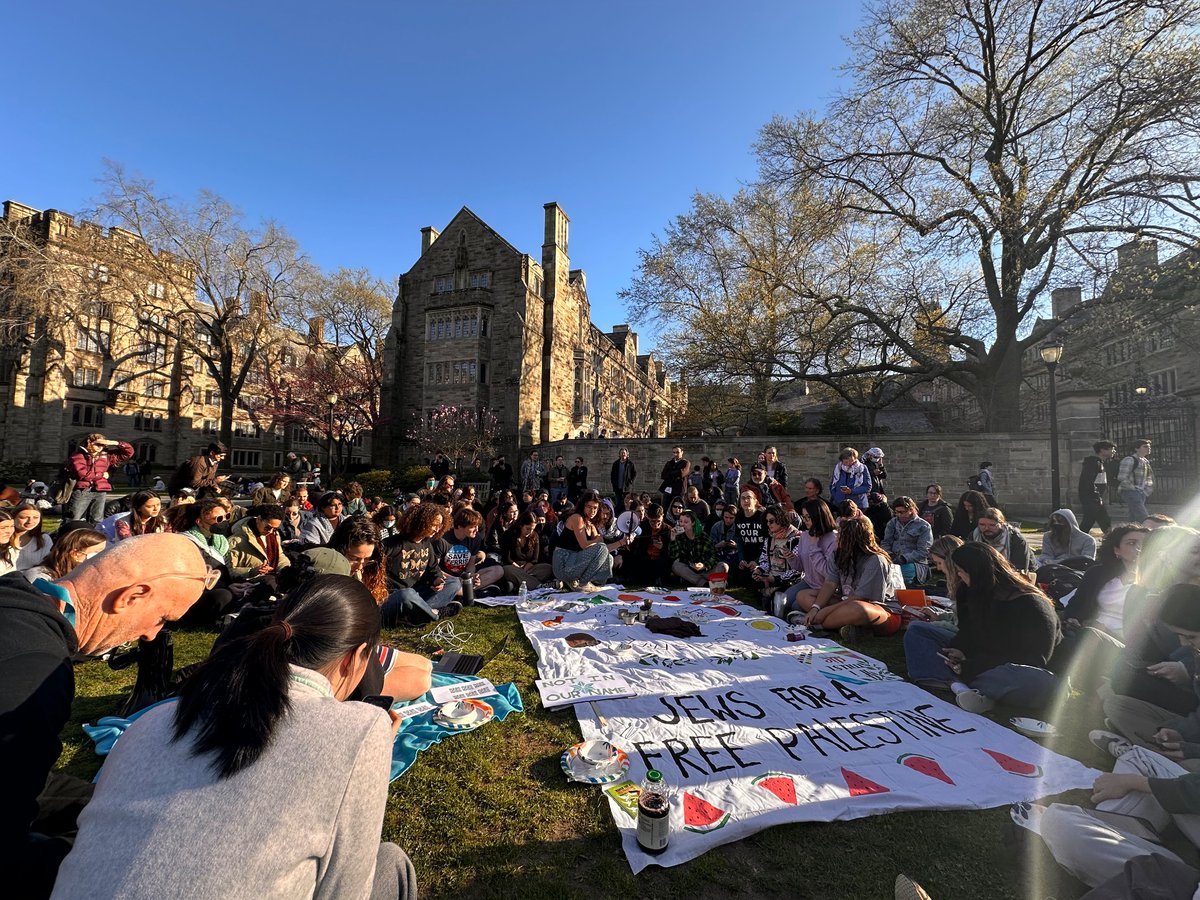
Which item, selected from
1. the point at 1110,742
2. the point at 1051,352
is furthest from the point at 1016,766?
the point at 1051,352

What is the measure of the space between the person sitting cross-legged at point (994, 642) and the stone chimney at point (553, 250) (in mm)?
27986

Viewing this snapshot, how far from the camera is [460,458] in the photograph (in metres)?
26.0

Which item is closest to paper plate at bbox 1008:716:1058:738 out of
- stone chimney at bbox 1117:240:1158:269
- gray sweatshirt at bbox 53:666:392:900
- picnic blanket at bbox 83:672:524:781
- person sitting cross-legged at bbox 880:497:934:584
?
picnic blanket at bbox 83:672:524:781

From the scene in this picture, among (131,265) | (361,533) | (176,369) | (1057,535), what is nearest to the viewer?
(361,533)

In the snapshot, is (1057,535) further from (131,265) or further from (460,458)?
(131,265)

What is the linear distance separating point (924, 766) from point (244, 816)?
384 cm

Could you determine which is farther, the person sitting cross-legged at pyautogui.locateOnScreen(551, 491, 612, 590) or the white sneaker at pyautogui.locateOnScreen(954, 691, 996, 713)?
the person sitting cross-legged at pyautogui.locateOnScreen(551, 491, 612, 590)

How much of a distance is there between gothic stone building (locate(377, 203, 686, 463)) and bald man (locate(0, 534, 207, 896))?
84.5ft

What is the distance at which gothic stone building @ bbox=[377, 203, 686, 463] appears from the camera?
28.5m

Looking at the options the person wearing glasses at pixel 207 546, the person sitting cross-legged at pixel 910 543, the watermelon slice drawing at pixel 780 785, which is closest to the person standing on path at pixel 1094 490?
the person sitting cross-legged at pixel 910 543

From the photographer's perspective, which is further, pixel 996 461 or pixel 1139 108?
pixel 996 461

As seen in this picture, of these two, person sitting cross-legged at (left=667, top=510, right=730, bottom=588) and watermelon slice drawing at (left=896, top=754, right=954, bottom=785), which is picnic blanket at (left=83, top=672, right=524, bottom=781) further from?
person sitting cross-legged at (left=667, top=510, right=730, bottom=588)

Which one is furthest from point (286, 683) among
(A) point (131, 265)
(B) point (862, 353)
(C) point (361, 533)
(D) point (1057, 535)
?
(A) point (131, 265)

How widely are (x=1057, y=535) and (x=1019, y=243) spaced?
1420 cm
